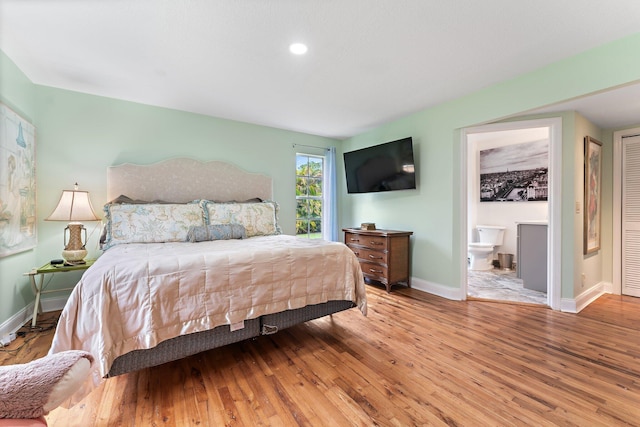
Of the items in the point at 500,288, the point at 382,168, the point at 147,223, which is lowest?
the point at 500,288

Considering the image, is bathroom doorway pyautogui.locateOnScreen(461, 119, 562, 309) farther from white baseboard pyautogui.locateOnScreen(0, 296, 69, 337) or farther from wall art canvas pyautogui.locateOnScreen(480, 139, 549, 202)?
white baseboard pyautogui.locateOnScreen(0, 296, 69, 337)

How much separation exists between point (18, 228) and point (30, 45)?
157cm

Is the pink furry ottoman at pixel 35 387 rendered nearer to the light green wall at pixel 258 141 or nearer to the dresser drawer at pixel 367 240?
the light green wall at pixel 258 141

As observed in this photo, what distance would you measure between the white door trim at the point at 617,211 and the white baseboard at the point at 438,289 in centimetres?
219

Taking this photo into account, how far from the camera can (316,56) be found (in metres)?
2.34

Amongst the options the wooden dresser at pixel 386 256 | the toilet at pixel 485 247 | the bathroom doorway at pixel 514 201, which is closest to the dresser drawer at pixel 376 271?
the wooden dresser at pixel 386 256

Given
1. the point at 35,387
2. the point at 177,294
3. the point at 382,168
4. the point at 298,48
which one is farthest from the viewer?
the point at 382,168

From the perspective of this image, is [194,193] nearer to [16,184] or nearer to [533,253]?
[16,184]

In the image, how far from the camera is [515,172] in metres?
4.89

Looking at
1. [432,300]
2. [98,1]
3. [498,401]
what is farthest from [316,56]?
[432,300]

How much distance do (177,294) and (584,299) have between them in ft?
13.8

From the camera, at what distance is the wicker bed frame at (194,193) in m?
1.73

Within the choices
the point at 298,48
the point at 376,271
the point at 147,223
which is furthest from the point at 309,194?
the point at 298,48

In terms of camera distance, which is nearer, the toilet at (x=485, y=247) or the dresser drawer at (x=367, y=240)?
the dresser drawer at (x=367, y=240)
